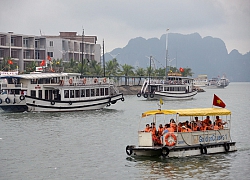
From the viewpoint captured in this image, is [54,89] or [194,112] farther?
[54,89]

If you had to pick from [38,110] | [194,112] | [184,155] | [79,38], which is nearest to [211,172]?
[184,155]

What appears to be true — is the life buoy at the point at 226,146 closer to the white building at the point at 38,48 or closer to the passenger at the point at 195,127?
the passenger at the point at 195,127

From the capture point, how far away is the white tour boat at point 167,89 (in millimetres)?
92250

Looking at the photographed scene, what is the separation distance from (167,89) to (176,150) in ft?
215

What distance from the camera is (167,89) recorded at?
93.4m

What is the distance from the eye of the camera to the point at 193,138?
95.5ft

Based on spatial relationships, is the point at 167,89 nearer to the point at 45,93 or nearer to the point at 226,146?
the point at 45,93

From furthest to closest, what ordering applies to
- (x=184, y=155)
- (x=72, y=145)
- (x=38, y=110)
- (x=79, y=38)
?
(x=79, y=38) < (x=38, y=110) < (x=72, y=145) < (x=184, y=155)

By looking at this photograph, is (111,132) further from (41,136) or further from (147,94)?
(147,94)

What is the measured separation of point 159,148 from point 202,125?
3673 millimetres

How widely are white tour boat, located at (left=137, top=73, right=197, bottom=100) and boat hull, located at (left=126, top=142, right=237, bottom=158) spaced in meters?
60.7

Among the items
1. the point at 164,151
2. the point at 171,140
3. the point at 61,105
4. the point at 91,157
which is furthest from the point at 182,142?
the point at 61,105

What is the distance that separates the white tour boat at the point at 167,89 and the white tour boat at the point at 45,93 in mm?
31067

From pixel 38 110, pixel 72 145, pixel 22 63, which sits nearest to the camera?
pixel 72 145
